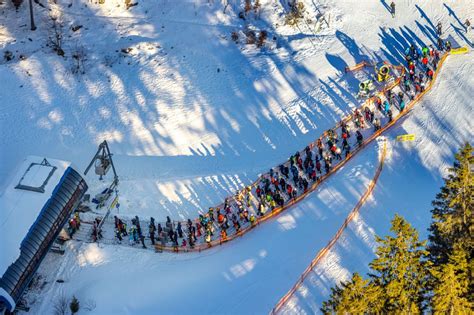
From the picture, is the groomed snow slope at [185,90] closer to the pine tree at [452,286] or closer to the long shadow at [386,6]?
the long shadow at [386,6]

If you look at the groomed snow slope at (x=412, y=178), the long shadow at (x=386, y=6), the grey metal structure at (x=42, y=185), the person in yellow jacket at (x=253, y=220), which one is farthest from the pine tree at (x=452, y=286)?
the long shadow at (x=386, y=6)

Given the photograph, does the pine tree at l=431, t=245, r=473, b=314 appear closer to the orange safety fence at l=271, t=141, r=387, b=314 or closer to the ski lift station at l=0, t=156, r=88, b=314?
the orange safety fence at l=271, t=141, r=387, b=314

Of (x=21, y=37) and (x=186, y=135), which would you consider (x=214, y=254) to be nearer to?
(x=186, y=135)

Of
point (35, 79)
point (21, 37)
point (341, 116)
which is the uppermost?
point (21, 37)

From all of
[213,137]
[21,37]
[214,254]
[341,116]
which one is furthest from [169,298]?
[21,37]

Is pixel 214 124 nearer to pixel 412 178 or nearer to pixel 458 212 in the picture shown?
pixel 412 178

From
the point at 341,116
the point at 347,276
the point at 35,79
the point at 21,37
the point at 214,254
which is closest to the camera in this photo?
the point at 347,276
